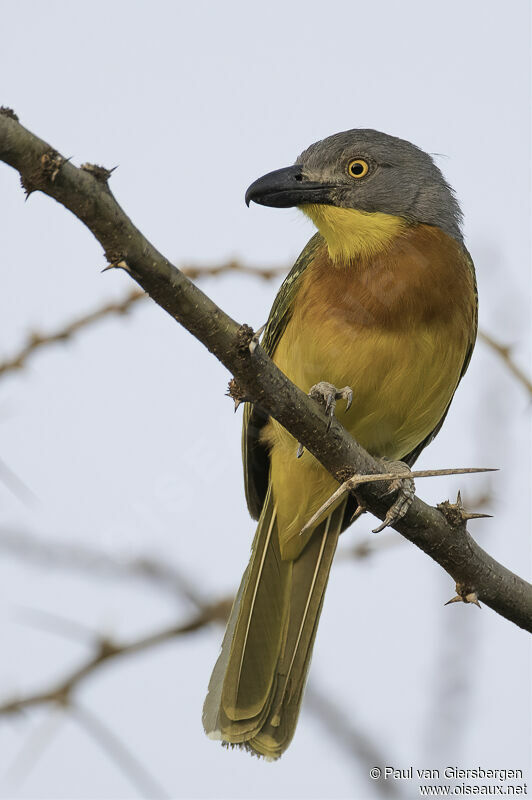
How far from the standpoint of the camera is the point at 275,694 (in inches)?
190

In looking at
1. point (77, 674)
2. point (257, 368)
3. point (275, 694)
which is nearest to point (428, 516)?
point (257, 368)

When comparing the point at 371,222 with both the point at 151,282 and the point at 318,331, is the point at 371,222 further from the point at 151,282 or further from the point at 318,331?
the point at 151,282

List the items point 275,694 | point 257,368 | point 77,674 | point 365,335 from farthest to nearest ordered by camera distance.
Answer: point 275,694, point 365,335, point 77,674, point 257,368

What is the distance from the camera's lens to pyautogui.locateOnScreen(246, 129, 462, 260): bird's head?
4910 millimetres

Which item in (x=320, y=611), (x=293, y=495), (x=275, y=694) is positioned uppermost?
(x=293, y=495)

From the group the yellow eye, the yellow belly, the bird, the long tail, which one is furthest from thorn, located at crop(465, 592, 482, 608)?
the yellow eye

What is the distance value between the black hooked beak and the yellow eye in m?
0.21

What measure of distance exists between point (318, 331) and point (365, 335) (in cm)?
23

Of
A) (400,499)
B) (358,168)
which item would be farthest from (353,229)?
A: (400,499)

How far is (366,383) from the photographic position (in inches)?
178

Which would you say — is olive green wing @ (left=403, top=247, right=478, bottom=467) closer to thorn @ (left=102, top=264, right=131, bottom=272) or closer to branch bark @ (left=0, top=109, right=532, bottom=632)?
branch bark @ (left=0, top=109, right=532, bottom=632)

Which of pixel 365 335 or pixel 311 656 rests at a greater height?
pixel 365 335

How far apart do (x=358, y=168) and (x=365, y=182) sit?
11 cm

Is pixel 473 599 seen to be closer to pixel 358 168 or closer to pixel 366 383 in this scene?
pixel 366 383
